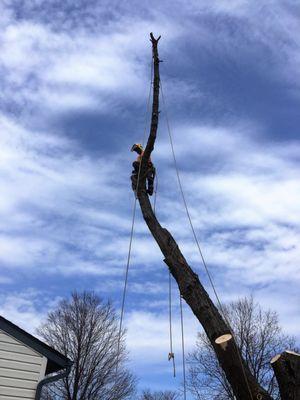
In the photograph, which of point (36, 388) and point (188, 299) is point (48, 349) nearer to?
point (36, 388)

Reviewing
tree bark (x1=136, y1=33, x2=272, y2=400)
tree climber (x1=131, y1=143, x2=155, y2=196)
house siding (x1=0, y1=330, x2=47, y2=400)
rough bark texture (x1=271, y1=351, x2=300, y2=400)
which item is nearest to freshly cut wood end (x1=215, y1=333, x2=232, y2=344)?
tree bark (x1=136, y1=33, x2=272, y2=400)

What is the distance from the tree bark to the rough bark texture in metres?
0.18

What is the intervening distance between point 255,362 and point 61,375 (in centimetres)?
1383

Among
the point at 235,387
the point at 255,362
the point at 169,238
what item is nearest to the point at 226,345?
the point at 235,387

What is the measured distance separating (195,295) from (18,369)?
180 inches

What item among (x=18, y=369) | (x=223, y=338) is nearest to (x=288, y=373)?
(x=223, y=338)

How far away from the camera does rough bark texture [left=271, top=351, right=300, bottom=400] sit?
4227 millimetres

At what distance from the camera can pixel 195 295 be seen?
496 centimetres

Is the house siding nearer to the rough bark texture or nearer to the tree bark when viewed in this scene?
the tree bark

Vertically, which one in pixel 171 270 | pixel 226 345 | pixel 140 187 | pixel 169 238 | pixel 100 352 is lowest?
pixel 226 345

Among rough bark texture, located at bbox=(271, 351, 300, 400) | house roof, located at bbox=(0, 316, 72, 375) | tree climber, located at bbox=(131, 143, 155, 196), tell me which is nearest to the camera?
rough bark texture, located at bbox=(271, 351, 300, 400)

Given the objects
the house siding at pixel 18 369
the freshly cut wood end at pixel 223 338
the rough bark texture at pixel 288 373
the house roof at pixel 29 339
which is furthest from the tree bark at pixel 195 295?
the house siding at pixel 18 369

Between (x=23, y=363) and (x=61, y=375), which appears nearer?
(x=23, y=363)

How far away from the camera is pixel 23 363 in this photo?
26.4 ft
